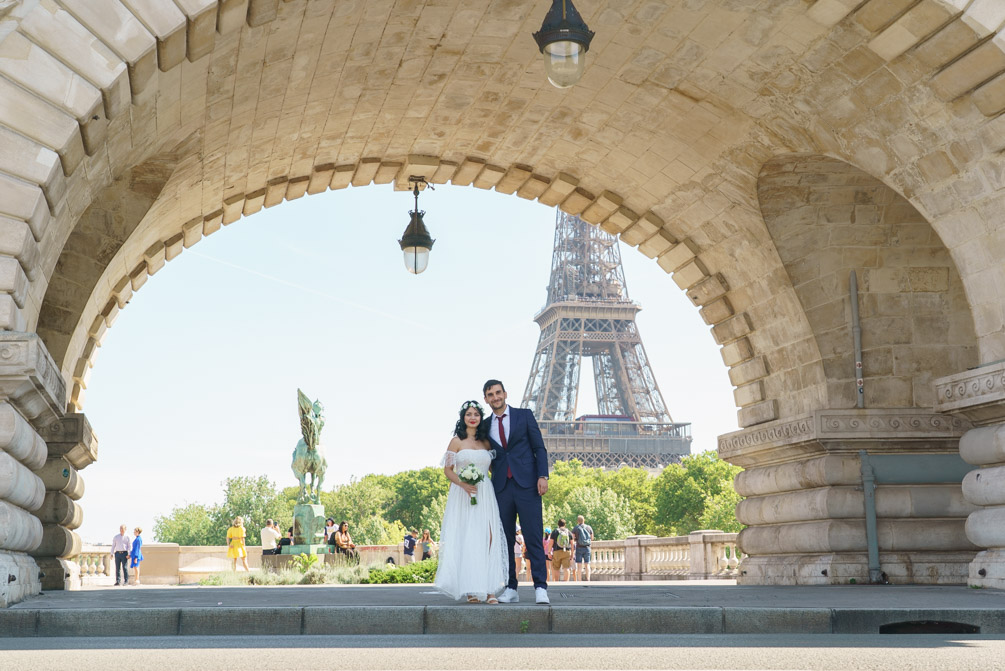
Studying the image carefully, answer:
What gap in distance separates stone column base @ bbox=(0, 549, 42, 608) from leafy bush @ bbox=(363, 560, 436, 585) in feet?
37.0

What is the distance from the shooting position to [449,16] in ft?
36.6

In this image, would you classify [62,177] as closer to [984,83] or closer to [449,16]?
[449,16]

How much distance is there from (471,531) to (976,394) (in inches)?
195

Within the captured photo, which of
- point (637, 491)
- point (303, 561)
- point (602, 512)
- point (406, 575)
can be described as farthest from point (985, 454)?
point (637, 491)

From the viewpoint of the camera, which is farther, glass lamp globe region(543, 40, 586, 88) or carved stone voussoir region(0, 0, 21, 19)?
glass lamp globe region(543, 40, 586, 88)

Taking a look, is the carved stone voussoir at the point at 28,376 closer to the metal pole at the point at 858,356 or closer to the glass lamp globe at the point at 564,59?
the glass lamp globe at the point at 564,59

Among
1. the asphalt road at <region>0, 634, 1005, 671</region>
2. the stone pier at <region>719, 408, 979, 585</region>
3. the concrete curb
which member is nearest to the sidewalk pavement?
the concrete curb

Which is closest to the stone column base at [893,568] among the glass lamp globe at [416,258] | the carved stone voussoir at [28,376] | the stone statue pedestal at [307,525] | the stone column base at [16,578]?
the glass lamp globe at [416,258]

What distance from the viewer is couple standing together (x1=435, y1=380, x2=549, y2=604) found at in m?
9.06

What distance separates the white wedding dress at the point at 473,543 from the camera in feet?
29.6

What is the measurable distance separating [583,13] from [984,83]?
3.87 m

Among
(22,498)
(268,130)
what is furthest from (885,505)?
(22,498)

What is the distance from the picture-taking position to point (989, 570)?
9.94 m

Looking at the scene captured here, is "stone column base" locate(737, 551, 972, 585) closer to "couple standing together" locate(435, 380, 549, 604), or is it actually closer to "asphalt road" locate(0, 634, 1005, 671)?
"couple standing together" locate(435, 380, 549, 604)
